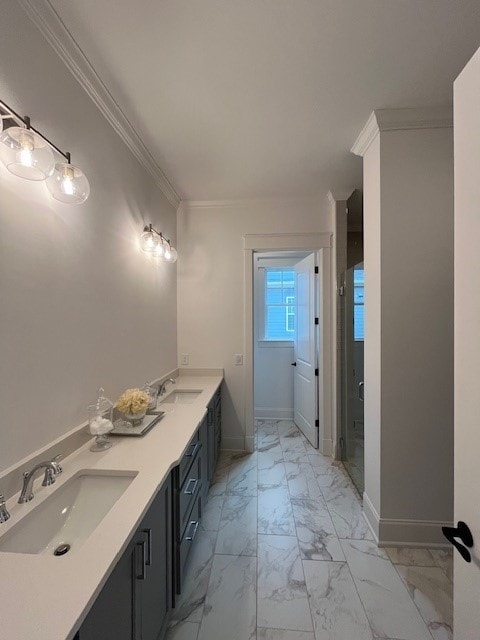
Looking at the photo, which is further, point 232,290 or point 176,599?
point 232,290

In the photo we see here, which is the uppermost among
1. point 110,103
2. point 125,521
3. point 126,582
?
point 110,103

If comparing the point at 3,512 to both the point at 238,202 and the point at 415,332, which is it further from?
the point at 238,202

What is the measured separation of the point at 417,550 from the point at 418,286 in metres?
1.65

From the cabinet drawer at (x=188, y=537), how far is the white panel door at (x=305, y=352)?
5.65 feet

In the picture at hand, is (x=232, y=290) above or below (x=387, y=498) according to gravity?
above

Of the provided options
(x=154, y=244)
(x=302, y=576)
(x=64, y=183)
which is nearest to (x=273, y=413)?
(x=302, y=576)

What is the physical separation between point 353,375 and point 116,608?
220 centimetres

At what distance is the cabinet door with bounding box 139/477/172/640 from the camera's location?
3.26 feet

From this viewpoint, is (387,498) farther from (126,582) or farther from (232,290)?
(232,290)

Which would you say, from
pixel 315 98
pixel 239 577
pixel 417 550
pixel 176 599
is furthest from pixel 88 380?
pixel 417 550

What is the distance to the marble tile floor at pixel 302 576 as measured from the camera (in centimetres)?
128

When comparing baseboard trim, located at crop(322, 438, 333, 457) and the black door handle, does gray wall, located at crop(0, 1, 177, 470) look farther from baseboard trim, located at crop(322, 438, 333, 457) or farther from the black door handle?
baseboard trim, located at crop(322, 438, 333, 457)

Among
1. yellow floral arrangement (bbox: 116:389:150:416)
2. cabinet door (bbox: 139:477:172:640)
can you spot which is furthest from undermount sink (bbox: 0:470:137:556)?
yellow floral arrangement (bbox: 116:389:150:416)

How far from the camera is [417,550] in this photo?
5.65 feet
